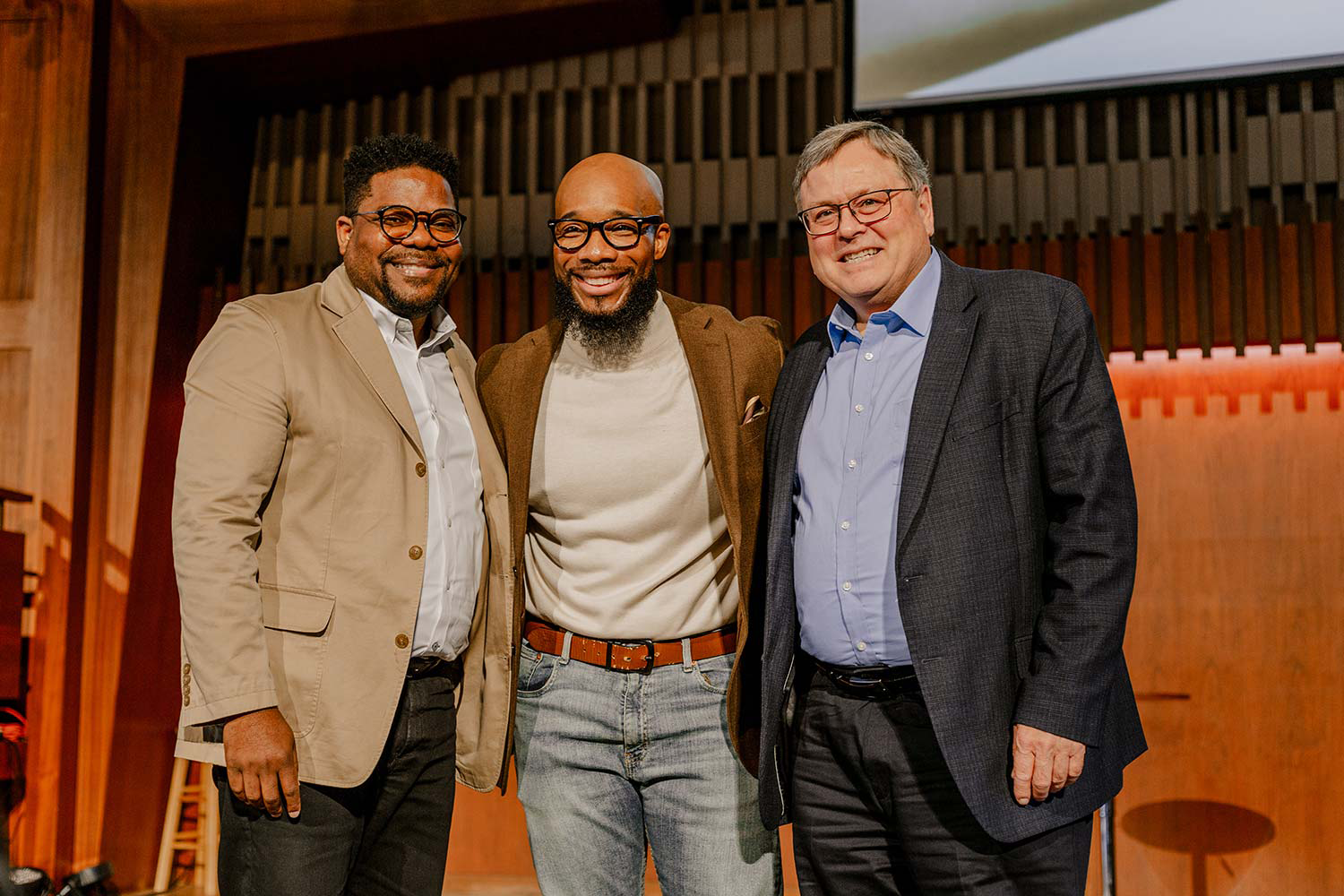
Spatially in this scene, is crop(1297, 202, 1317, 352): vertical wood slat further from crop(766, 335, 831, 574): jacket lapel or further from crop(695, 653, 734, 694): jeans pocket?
crop(695, 653, 734, 694): jeans pocket

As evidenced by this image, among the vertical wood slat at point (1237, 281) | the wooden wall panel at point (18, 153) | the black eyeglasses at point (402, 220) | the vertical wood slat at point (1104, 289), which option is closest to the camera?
the black eyeglasses at point (402, 220)

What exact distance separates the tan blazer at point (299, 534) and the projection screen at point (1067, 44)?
153 inches

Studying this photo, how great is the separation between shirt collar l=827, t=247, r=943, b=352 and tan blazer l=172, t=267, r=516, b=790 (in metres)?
0.85

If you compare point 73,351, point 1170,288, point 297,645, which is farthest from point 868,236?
point 73,351

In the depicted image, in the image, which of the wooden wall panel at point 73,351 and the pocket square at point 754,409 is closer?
the pocket square at point 754,409

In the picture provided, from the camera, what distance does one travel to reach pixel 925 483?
69.2 inches

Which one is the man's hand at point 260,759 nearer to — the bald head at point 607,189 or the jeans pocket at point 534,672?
the jeans pocket at point 534,672

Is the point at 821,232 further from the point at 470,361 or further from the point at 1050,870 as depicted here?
the point at 1050,870

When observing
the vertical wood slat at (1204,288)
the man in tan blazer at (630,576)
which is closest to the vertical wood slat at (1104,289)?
the vertical wood slat at (1204,288)

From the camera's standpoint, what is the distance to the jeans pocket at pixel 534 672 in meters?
2.15

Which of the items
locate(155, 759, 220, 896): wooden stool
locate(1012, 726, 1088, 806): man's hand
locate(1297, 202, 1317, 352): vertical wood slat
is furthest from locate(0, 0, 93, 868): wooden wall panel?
locate(1297, 202, 1317, 352): vertical wood slat

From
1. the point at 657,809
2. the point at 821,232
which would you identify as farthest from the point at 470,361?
the point at 657,809

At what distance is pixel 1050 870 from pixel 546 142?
4.65m

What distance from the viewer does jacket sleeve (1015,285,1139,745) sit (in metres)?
1.66
